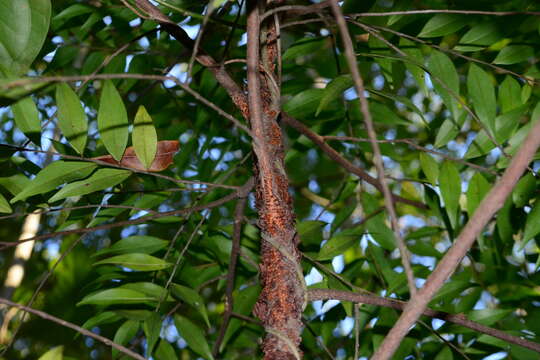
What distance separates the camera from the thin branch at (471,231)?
37 cm

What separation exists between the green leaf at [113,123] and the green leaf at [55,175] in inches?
1.5

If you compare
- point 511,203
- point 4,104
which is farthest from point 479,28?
point 4,104

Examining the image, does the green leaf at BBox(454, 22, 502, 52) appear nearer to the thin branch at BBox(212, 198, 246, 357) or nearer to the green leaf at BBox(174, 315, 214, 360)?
the thin branch at BBox(212, 198, 246, 357)

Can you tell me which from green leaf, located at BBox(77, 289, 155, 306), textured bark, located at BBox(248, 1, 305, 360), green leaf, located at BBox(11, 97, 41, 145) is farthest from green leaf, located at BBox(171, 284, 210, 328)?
green leaf, located at BBox(11, 97, 41, 145)

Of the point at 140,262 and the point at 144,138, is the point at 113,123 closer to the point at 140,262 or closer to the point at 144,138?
the point at 144,138

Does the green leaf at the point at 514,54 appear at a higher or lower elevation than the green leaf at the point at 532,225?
higher

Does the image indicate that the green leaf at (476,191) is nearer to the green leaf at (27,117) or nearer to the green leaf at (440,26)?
the green leaf at (440,26)

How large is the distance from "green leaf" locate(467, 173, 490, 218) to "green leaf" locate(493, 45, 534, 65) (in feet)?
0.63

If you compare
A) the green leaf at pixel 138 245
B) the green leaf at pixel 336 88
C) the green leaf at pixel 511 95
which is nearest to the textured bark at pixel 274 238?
the green leaf at pixel 336 88

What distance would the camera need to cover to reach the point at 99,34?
1.19 m

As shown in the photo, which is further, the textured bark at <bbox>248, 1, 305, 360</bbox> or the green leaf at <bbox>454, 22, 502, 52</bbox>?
the green leaf at <bbox>454, 22, 502, 52</bbox>

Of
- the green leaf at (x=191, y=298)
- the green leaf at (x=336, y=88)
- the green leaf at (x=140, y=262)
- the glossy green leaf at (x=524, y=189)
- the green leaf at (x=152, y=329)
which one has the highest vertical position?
the green leaf at (x=336, y=88)

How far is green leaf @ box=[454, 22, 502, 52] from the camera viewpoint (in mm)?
832

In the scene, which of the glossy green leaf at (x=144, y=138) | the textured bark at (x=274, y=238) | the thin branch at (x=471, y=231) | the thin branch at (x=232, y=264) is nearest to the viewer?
the thin branch at (x=471, y=231)
